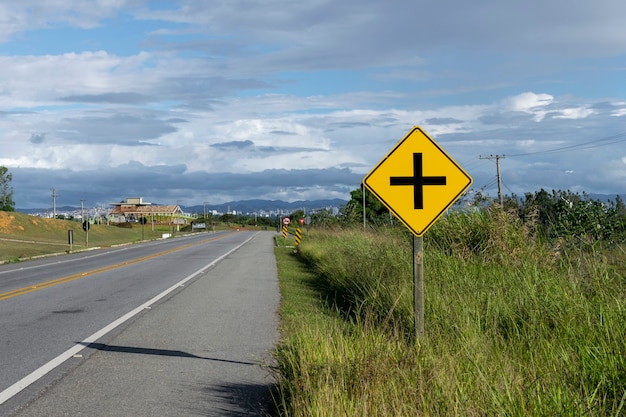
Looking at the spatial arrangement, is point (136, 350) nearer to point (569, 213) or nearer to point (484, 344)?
point (484, 344)

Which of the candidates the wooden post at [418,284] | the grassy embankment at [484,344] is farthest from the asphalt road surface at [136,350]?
the wooden post at [418,284]

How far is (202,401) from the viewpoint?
7262 millimetres

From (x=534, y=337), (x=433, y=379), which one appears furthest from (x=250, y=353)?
(x=433, y=379)

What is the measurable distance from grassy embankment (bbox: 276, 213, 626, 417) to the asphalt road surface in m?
0.66

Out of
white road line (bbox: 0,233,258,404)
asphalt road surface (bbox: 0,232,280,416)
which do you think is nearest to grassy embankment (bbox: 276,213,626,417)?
asphalt road surface (bbox: 0,232,280,416)

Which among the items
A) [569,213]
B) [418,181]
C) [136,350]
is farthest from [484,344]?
[569,213]

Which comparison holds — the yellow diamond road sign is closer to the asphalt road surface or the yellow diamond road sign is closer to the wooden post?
the wooden post

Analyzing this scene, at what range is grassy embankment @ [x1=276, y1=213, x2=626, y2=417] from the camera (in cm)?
526

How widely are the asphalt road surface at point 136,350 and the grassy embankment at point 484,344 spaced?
661mm

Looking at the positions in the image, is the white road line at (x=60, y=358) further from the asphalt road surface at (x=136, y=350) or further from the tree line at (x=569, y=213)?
the tree line at (x=569, y=213)

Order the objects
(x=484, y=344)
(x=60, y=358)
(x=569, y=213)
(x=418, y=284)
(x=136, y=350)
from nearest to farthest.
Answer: (x=484, y=344), (x=418, y=284), (x=60, y=358), (x=136, y=350), (x=569, y=213)

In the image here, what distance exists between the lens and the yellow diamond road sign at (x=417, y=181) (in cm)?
828

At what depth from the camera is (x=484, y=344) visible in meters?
7.48

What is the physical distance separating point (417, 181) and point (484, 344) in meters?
1.91
